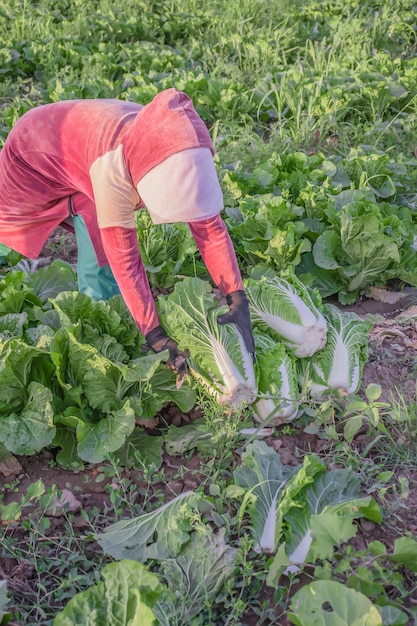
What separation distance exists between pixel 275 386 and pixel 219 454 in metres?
0.38

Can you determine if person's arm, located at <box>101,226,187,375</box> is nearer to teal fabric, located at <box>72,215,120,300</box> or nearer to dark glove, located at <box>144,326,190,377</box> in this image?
dark glove, located at <box>144,326,190,377</box>

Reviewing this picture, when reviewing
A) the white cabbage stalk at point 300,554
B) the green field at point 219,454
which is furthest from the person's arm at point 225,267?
the white cabbage stalk at point 300,554

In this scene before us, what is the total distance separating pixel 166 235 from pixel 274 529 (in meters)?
2.12

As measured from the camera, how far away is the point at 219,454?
2803 mm

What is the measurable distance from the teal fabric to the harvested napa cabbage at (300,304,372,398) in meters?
1.13

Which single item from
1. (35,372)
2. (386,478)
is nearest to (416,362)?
(386,478)

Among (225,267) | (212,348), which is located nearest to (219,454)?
(212,348)

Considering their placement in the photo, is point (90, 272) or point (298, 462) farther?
point (90, 272)

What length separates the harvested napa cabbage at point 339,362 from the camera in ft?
9.84

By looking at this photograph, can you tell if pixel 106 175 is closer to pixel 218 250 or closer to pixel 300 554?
pixel 218 250

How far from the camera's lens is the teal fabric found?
3.36m

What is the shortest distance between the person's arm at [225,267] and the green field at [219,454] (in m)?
0.30

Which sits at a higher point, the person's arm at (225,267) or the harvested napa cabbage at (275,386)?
the person's arm at (225,267)

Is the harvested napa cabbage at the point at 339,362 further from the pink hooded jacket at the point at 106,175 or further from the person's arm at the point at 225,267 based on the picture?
the pink hooded jacket at the point at 106,175
